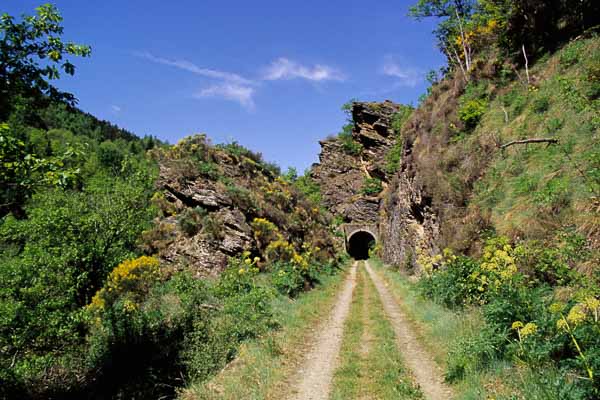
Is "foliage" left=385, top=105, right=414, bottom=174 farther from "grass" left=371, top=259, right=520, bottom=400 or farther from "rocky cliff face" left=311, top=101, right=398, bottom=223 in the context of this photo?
"grass" left=371, top=259, right=520, bottom=400

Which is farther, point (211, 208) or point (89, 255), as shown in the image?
point (211, 208)

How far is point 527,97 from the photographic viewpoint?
45.7 feet

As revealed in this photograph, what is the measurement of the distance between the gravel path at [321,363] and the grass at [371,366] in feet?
0.64

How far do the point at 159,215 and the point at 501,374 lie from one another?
1778cm

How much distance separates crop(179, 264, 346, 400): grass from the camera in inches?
257

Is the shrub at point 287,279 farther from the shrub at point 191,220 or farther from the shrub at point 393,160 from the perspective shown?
the shrub at point 393,160

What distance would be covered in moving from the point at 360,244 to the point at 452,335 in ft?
161

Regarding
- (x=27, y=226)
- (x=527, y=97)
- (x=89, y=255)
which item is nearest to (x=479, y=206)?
(x=527, y=97)

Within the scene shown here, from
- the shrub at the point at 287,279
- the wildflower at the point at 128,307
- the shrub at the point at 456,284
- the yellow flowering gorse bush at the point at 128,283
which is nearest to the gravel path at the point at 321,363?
the shrub at the point at 287,279

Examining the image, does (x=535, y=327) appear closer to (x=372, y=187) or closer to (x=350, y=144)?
(x=372, y=187)

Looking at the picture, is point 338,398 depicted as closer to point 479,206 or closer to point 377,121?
point 479,206

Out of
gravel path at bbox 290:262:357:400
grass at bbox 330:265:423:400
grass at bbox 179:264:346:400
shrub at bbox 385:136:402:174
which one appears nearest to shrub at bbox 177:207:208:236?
grass at bbox 179:264:346:400

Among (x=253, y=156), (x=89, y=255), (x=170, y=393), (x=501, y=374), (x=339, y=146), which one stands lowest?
(x=170, y=393)

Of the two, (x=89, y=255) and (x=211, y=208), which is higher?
(x=211, y=208)
